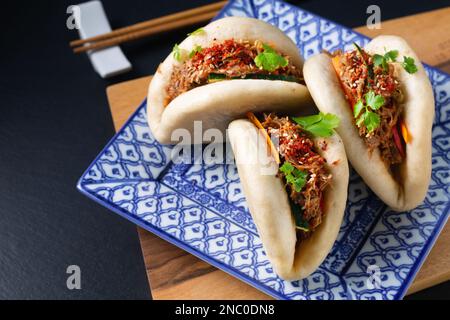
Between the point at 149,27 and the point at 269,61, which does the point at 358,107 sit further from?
the point at 149,27

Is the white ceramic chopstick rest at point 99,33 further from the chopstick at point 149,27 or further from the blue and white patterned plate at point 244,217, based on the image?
the blue and white patterned plate at point 244,217

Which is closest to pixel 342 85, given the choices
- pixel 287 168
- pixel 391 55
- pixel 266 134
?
pixel 391 55

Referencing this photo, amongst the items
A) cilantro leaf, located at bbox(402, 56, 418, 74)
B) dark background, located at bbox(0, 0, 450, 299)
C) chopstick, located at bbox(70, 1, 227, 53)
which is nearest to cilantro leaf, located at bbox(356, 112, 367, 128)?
cilantro leaf, located at bbox(402, 56, 418, 74)

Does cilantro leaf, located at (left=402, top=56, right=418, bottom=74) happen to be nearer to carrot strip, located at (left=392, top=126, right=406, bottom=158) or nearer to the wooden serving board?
carrot strip, located at (left=392, top=126, right=406, bottom=158)

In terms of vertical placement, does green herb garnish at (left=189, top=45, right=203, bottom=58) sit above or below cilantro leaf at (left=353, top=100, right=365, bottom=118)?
above

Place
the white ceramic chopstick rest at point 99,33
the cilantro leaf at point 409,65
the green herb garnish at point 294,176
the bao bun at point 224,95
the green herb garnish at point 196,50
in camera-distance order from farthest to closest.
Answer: the white ceramic chopstick rest at point 99,33
the green herb garnish at point 196,50
the cilantro leaf at point 409,65
the bao bun at point 224,95
the green herb garnish at point 294,176

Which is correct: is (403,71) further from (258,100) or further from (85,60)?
(85,60)

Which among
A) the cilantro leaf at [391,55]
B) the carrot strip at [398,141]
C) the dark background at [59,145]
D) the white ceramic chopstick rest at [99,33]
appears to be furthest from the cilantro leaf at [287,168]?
the white ceramic chopstick rest at [99,33]
